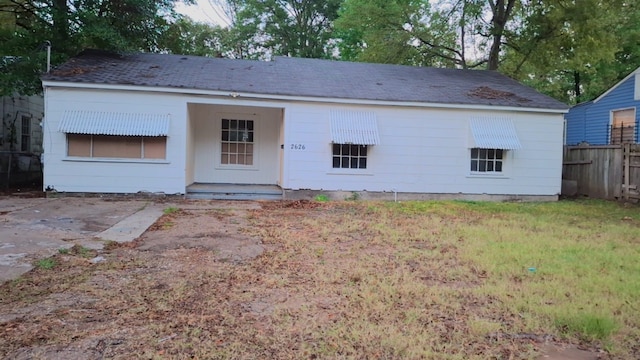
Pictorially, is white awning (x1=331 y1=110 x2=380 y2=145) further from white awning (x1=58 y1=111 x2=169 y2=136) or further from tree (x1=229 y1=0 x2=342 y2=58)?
tree (x1=229 y1=0 x2=342 y2=58)

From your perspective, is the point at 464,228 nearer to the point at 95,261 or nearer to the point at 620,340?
the point at 620,340

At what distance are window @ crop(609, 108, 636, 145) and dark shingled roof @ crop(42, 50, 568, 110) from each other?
6.54m

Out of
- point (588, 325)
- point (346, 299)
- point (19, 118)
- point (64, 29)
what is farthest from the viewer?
point (19, 118)

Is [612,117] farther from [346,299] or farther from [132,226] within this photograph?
[346,299]

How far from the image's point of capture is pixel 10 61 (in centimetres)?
1320

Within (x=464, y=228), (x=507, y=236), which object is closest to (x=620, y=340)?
(x=507, y=236)

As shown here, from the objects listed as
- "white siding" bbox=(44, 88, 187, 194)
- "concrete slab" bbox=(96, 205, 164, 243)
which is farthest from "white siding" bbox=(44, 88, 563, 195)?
"concrete slab" bbox=(96, 205, 164, 243)

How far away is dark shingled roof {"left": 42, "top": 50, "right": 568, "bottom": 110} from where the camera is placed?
1205cm

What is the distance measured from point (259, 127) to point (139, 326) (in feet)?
37.3

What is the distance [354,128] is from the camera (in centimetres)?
1240

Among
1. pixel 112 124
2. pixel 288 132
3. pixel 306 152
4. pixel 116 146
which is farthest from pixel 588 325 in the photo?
pixel 116 146

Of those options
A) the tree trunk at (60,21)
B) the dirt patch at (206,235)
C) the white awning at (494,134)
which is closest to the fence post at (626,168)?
the white awning at (494,134)

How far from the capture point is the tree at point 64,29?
1314 centimetres

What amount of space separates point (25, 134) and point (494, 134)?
15972mm
